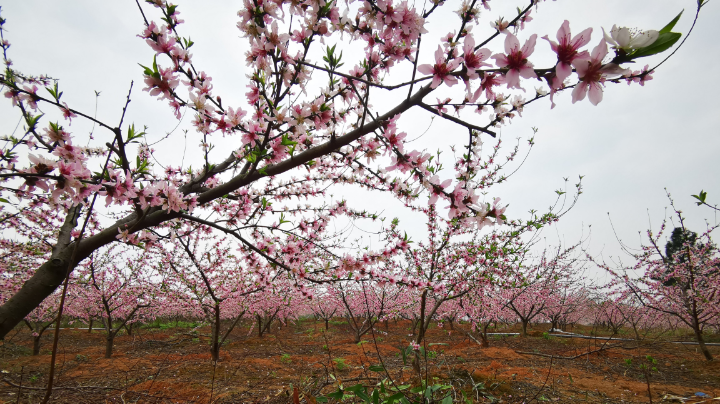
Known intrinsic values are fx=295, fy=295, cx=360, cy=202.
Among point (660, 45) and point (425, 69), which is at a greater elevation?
point (425, 69)

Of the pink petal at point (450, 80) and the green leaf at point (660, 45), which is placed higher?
the pink petal at point (450, 80)

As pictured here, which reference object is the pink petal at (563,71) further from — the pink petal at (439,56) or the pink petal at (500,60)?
the pink petal at (439,56)

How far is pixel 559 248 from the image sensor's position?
44.1ft

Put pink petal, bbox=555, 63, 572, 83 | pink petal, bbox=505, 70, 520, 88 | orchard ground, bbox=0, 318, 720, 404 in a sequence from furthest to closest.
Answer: orchard ground, bbox=0, 318, 720, 404 < pink petal, bbox=505, 70, 520, 88 < pink petal, bbox=555, 63, 572, 83

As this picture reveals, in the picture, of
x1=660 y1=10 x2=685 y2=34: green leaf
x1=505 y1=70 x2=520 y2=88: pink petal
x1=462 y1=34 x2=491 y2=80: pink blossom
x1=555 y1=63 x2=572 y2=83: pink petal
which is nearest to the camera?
x1=660 y1=10 x2=685 y2=34: green leaf

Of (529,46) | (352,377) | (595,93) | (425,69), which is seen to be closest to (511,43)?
(529,46)

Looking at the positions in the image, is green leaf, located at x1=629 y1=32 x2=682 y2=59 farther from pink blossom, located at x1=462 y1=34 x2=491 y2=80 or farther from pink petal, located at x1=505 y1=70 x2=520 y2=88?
pink blossom, located at x1=462 y1=34 x2=491 y2=80

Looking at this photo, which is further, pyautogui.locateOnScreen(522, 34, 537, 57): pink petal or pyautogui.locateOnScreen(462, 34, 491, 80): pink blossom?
pyautogui.locateOnScreen(462, 34, 491, 80): pink blossom

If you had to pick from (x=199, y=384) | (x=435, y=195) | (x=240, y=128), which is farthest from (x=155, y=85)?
(x=199, y=384)

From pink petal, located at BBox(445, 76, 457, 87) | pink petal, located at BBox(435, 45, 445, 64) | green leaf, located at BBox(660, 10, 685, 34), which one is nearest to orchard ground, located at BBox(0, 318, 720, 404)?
pink petal, located at BBox(445, 76, 457, 87)

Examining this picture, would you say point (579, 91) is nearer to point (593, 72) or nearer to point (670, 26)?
point (593, 72)

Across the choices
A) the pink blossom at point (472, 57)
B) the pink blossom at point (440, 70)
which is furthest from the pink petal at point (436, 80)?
the pink blossom at point (472, 57)

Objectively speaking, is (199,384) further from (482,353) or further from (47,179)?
(482,353)

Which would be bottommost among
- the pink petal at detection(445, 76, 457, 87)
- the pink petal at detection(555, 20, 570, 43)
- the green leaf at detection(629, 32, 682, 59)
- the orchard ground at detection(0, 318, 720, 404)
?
the orchard ground at detection(0, 318, 720, 404)
